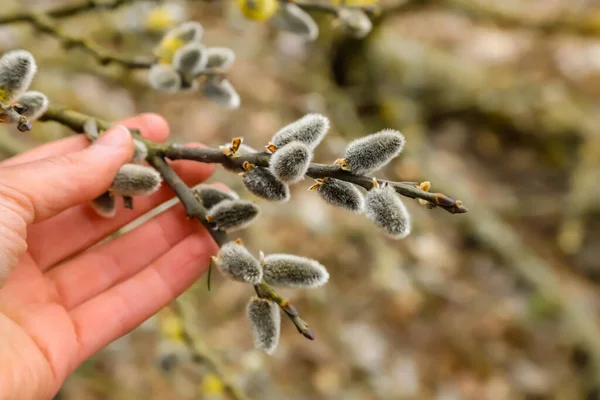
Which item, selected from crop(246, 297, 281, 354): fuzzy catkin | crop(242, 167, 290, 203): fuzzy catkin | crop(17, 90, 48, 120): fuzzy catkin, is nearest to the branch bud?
crop(242, 167, 290, 203): fuzzy catkin

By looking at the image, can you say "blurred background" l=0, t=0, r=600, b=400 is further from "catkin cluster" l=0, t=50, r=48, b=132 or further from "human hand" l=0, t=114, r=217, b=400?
"catkin cluster" l=0, t=50, r=48, b=132

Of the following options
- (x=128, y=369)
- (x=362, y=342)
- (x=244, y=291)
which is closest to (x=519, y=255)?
(x=362, y=342)

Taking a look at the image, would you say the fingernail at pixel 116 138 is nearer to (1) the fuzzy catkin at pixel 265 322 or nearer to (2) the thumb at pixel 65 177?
(2) the thumb at pixel 65 177

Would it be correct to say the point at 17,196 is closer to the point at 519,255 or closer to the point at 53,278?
the point at 53,278

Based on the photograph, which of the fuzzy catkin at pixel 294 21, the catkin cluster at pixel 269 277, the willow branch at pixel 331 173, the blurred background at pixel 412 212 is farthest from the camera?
the blurred background at pixel 412 212

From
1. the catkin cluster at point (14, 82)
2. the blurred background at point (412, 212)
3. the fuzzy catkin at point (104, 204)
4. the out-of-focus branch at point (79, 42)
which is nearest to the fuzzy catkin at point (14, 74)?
the catkin cluster at point (14, 82)

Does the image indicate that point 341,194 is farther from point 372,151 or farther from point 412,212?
point 412,212
